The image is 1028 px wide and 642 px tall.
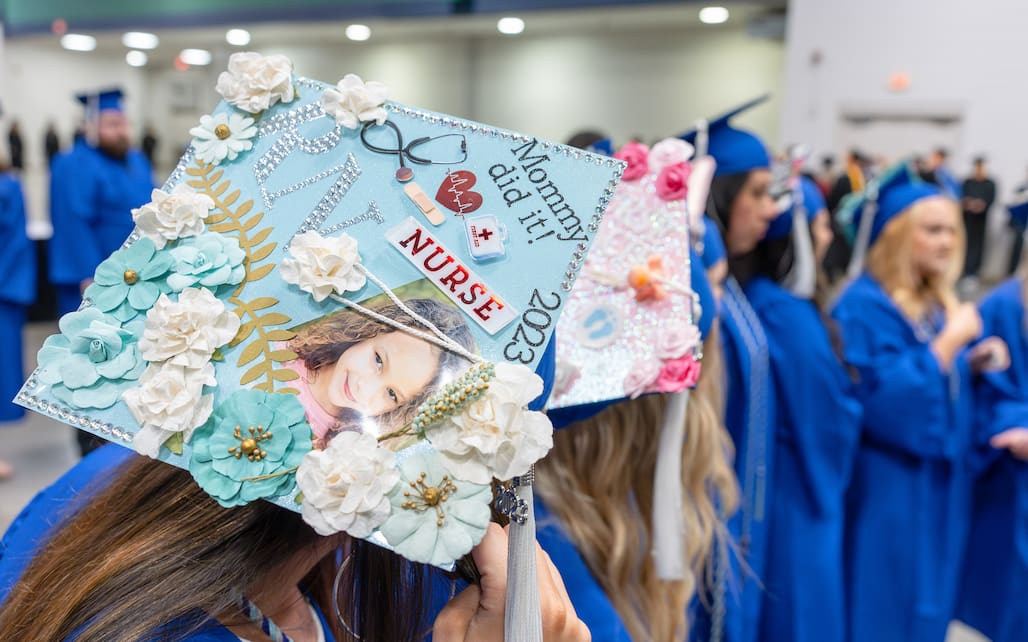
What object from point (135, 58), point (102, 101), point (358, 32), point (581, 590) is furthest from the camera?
point (135, 58)

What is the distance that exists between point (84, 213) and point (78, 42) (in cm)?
901

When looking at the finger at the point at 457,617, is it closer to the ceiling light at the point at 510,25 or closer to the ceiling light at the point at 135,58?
the ceiling light at the point at 510,25

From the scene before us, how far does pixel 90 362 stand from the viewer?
0.77 meters

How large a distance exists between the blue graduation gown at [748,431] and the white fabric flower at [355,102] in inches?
65.3

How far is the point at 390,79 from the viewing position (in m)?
12.2

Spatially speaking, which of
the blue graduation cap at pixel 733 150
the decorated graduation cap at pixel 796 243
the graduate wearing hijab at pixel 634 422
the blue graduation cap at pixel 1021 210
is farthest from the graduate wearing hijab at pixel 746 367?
the blue graduation cap at pixel 1021 210

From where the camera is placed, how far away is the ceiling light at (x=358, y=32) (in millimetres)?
11117

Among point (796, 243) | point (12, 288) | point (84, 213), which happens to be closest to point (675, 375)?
point (796, 243)

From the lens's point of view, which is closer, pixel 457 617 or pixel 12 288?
pixel 457 617

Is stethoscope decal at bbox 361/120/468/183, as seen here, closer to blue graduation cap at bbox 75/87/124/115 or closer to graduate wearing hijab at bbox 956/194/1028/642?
graduate wearing hijab at bbox 956/194/1028/642

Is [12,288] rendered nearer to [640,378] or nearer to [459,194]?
[640,378]

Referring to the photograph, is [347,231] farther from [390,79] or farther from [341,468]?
[390,79]

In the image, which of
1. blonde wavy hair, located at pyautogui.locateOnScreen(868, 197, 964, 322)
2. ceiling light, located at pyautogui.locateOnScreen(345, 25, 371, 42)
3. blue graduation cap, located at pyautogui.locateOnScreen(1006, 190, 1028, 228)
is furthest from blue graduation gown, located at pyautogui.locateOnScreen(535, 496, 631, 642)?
ceiling light, located at pyautogui.locateOnScreen(345, 25, 371, 42)

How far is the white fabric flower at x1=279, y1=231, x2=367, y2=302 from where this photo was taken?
0.78m
